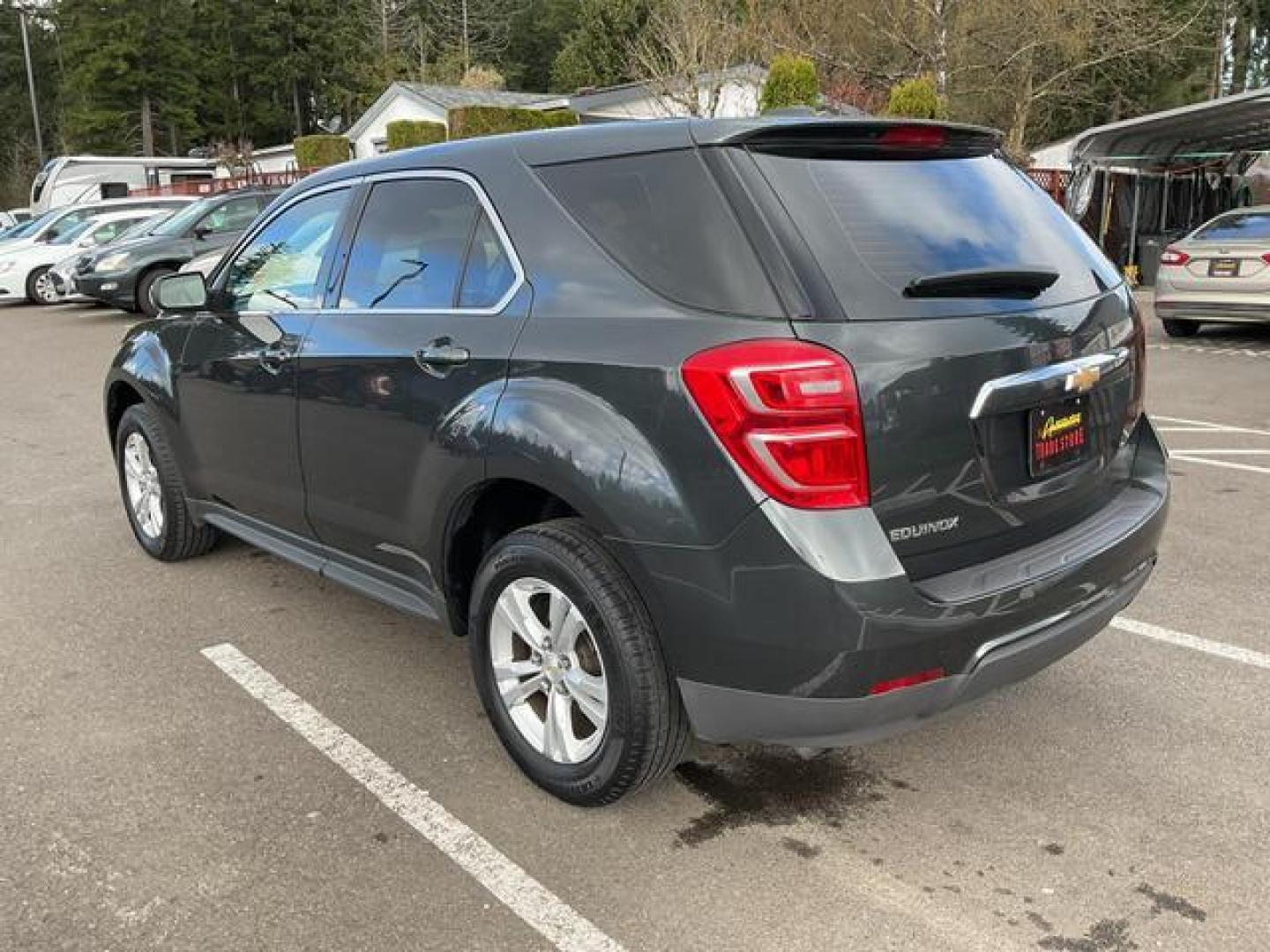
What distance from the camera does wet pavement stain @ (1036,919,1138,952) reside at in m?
2.41

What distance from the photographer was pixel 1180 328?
13.1 m

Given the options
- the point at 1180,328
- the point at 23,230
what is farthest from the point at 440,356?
the point at 23,230

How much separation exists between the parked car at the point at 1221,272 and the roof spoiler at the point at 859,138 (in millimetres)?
10024

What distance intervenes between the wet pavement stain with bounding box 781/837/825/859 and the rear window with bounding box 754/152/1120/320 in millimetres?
1351

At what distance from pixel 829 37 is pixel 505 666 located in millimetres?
27383

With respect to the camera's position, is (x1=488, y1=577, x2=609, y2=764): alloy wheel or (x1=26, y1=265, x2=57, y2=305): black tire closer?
(x1=488, y1=577, x2=609, y2=764): alloy wheel

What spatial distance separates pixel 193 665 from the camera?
13.1ft

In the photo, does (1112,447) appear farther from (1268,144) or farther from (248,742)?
(1268,144)

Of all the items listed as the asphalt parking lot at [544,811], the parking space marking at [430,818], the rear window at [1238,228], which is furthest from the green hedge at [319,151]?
the parking space marking at [430,818]

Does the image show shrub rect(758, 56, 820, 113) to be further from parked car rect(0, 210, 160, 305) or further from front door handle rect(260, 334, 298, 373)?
front door handle rect(260, 334, 298, 373)

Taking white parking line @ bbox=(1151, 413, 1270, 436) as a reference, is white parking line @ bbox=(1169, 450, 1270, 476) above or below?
above

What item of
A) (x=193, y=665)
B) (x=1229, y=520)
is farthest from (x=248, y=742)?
(x=1229, y=520)

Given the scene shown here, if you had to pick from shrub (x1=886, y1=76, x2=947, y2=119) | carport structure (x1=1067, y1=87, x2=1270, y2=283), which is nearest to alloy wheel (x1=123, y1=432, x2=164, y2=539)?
shrub (x1=886, y1=76, x2=947, y2=119)

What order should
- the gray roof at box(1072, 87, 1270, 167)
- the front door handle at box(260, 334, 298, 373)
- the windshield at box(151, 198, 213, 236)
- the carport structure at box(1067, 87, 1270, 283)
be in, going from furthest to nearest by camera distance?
the carport structure at box(1067, 87, 1270, 283) → the gray roof at box(1072, 87, 1270, 167) → the windshield at box(151, 198, 213, 236) → the front door handle at box(260, 334, 298, 373)
